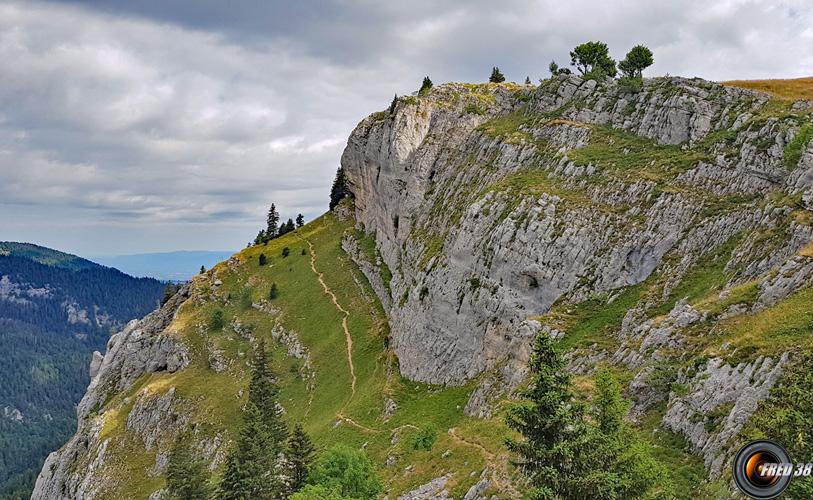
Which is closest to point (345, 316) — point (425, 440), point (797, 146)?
point (425, 440)

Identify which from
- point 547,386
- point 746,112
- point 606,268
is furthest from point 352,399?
point 746,112

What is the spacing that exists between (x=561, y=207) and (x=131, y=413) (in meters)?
72.6

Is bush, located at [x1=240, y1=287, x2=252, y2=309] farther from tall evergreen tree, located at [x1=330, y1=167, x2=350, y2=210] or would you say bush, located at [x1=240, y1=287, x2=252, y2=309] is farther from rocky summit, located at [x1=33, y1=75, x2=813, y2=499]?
tall evergreen tree, located at [x1=330, y1=167, x2=350, y2=210]

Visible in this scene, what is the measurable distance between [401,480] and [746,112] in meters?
46.9

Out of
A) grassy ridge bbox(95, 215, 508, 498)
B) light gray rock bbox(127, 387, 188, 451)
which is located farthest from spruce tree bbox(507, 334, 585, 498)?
light gray rock bbox(127, 387, 188, 451)

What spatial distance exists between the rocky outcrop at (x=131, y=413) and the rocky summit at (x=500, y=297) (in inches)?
19.9

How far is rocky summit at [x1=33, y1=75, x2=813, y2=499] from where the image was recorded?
27.2 metres

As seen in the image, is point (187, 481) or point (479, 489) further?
point (187, 481)

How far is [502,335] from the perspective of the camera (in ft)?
162

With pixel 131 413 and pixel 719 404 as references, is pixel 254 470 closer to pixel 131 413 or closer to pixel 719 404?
pixel 719 404

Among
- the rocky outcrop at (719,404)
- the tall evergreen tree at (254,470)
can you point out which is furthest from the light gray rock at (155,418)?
the rocky outcrop at (719,404)

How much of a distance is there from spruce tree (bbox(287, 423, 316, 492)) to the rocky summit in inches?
247

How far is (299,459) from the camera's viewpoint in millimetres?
39781

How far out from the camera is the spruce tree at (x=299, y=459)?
3944cm
